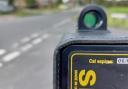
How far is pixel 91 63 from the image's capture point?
2.50 m

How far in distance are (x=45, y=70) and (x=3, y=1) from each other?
6042cm

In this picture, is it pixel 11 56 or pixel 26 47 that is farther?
pixel 26 47

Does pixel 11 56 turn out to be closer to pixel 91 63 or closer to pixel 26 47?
pixel 26 47

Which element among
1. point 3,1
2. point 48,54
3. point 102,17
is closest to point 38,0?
point 3,1

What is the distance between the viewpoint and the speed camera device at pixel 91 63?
2.47m

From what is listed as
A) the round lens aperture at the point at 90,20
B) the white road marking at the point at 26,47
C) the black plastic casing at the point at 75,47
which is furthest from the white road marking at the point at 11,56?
the black plastic casing at the point at 75,47

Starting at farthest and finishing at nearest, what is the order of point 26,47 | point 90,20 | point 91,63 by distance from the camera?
point 26,47 < point 90,20 < point 91,63

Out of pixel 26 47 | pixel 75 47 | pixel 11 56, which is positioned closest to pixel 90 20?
pixel 75 47

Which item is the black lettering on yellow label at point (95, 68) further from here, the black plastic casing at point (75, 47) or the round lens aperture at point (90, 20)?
the round lens aperture at point (90, 20)

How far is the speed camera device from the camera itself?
97.3 inches

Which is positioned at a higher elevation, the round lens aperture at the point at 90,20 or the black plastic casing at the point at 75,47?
the round lens aperture at the point at 90,20

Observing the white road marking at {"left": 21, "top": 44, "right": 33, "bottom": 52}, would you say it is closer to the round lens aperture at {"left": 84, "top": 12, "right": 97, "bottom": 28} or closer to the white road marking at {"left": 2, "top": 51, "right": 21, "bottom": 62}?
the white road marking at {"left": 2, "top": 51, "right": 21, "bottom": 62}

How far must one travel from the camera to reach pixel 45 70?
12.3 metres

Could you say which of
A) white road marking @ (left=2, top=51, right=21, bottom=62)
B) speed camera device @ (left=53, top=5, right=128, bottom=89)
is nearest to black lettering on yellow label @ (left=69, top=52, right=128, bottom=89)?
speed camera device @ (left=53, top=5, right=128, bottom=89)
